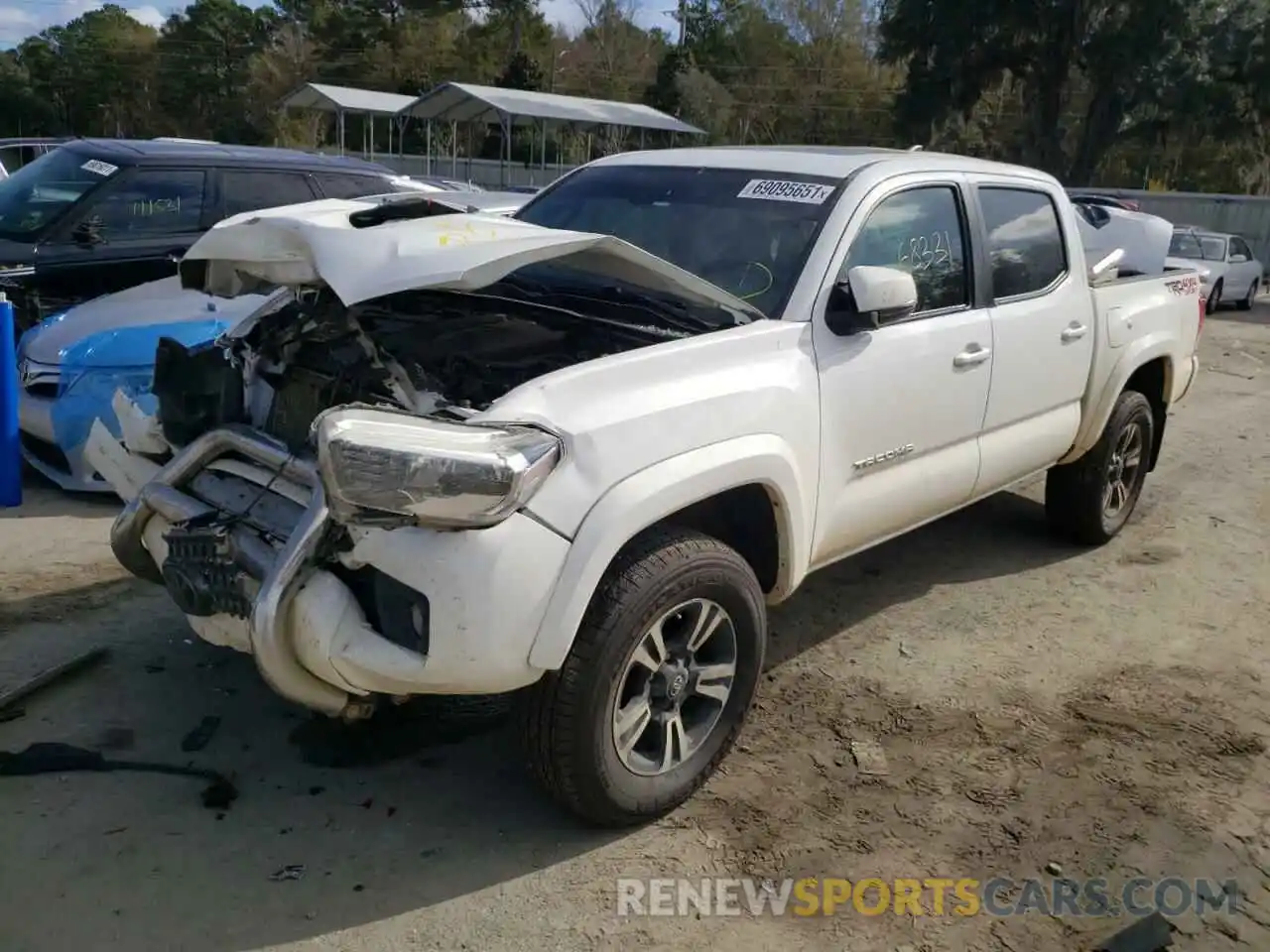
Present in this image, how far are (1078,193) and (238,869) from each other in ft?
83.6

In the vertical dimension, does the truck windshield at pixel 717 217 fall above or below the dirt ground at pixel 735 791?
above

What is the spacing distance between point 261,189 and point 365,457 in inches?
234

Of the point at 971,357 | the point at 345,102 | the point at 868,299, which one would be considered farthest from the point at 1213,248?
the point at 345,102

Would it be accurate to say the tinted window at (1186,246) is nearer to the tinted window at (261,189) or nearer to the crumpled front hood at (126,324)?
the tinted window at (261,189)

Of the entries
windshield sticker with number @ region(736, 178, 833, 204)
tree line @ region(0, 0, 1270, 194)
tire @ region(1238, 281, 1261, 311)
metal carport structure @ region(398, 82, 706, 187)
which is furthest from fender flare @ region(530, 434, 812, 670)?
tree line @ region(0, 0, 1270, 194)

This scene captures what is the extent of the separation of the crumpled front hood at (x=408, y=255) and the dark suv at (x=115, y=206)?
3.76 meters

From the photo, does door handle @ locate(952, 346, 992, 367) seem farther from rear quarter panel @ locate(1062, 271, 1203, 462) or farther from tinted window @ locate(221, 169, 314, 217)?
tinted window @ locate(221, 169, 314, 217)

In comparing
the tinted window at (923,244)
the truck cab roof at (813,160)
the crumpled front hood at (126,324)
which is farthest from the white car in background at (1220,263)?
the crumpled front hood at (126,324)

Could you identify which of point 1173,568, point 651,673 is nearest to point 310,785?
point 651,673

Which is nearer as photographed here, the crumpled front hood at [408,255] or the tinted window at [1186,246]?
the crumpled front hood at [408,255]

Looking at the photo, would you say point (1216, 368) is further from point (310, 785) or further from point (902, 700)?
point (310, 785)

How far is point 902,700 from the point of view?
4098mm

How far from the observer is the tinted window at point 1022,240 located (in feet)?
15.0

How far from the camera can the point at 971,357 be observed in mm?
4230
